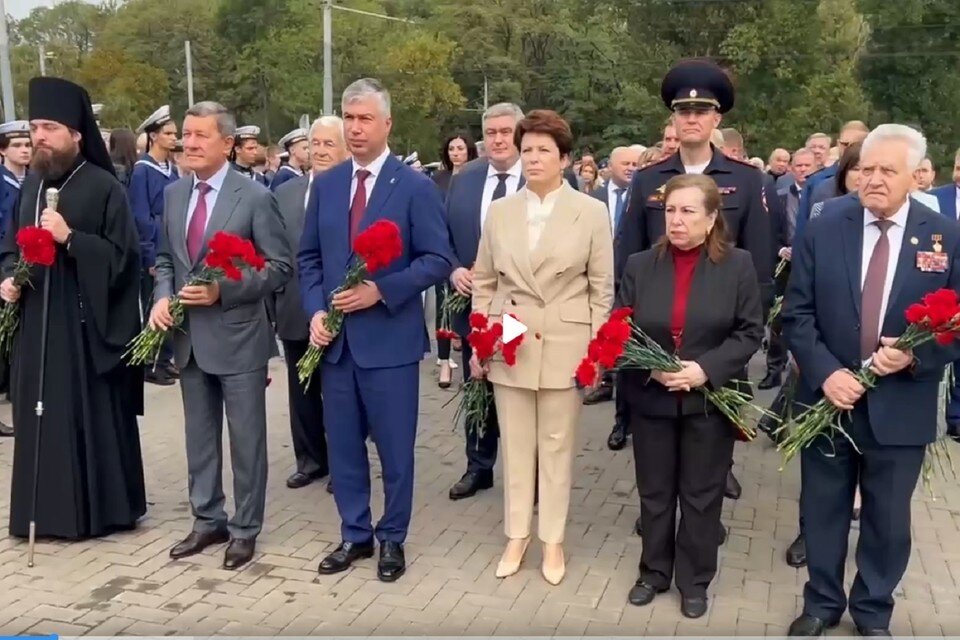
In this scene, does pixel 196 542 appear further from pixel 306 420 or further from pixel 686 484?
pixel 686 484

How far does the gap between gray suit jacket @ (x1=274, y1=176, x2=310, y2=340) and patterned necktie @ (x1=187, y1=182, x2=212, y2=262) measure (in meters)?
1.04

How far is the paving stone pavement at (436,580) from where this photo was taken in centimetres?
426

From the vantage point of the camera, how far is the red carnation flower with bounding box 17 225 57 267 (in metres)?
4.62

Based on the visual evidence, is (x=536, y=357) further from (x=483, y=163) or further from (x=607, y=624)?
(x=483, y=163)

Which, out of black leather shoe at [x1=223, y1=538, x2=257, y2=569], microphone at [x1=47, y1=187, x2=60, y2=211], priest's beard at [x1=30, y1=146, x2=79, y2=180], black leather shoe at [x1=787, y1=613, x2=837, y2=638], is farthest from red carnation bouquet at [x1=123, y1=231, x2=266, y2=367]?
black leather shoe at [x1=787, y1=613, x2=837, y2=638]

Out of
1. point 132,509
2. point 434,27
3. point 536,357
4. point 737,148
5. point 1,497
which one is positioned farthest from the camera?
point 434,27

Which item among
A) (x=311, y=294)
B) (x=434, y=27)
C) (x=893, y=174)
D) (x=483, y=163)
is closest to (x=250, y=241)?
(x=311, y=294)

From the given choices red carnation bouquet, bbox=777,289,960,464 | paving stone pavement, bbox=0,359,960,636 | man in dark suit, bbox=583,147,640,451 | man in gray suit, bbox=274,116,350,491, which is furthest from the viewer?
man in dark suit, bbox=583,147,640,451

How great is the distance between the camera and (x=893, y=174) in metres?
3.76

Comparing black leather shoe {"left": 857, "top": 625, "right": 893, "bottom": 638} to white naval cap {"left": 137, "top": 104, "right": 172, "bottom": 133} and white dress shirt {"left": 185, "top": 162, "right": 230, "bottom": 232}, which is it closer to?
white dress shirt {"left": 185, "top": 162, "right": 230, "bottom": 232}

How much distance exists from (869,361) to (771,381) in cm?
511

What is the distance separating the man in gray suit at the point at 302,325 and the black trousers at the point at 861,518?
10.1ft

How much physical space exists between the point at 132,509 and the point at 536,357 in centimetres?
245

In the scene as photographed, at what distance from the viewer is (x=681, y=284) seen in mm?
Result: 4227
